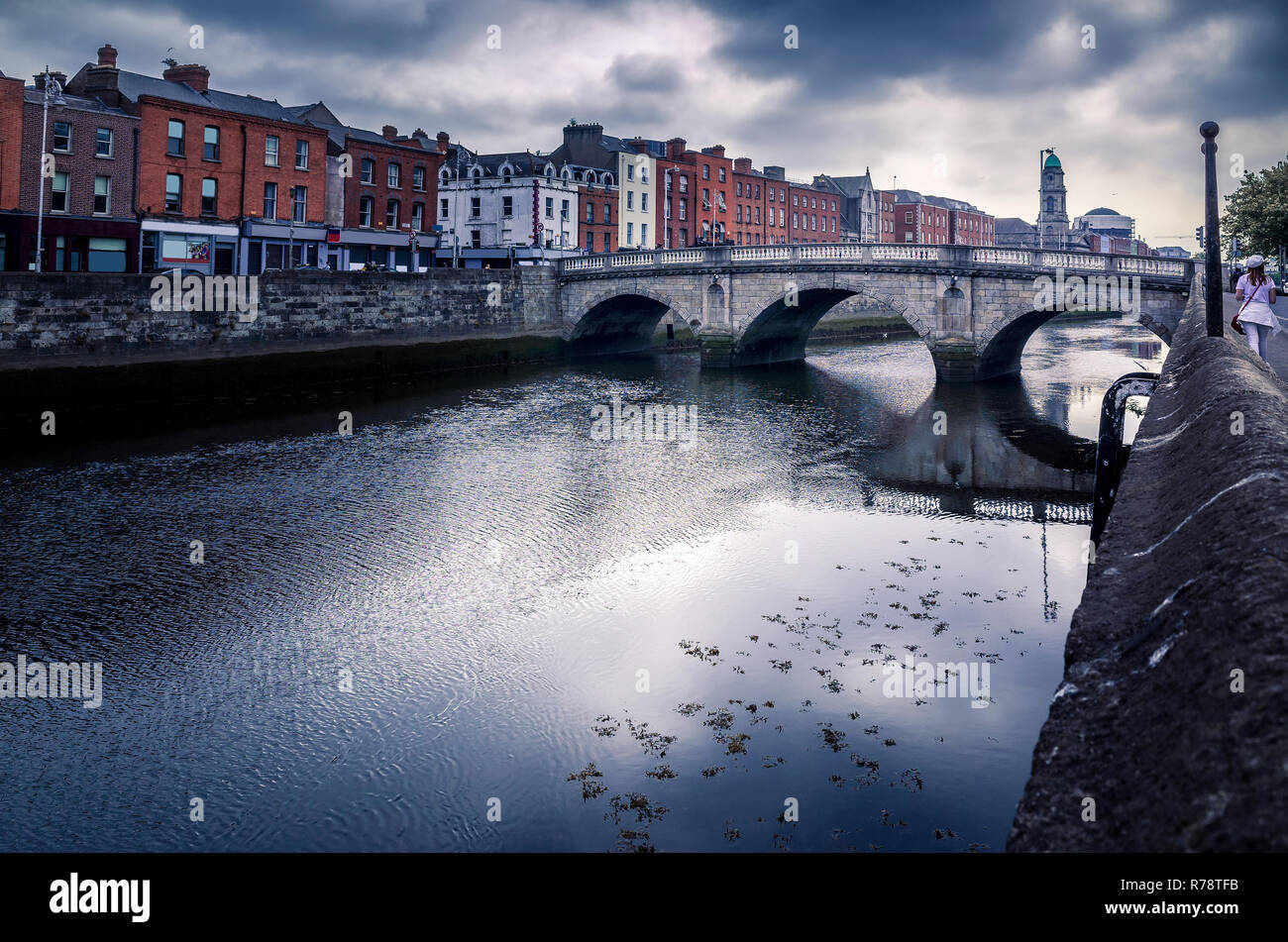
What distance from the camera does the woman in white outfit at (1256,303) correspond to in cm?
1279

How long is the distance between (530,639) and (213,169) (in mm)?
39559

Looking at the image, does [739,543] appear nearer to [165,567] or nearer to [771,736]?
[771,736]

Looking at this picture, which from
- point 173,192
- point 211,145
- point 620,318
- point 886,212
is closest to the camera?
point 173,192

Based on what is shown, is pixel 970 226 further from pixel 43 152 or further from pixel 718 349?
pixel 43 152

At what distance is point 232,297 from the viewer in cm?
3506

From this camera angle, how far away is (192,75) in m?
46.0

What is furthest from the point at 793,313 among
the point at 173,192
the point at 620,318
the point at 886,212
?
the point at 886,212

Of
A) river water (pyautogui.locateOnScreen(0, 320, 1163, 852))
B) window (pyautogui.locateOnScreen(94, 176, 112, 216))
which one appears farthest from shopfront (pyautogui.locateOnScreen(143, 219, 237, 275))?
river water (pyautogui.locateOnScreen(0, 320, 1163, 852))

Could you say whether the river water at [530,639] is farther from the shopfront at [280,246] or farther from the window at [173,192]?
the shopfront at [280,246]

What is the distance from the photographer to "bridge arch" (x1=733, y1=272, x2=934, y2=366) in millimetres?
41188

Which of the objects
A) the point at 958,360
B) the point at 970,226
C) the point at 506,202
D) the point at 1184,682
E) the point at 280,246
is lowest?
the point at 1184,682

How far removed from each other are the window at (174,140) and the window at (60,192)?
465 cm

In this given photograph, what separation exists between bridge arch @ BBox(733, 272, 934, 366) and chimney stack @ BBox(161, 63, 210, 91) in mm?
26737

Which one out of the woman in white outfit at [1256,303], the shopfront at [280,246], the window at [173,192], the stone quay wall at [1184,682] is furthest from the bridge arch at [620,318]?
the stone quay wall at [1184,682]
